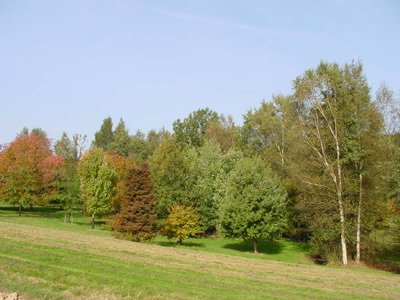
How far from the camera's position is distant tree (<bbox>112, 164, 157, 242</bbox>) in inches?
1179

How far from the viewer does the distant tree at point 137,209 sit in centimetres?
2995

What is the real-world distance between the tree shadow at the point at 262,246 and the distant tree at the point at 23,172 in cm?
2528

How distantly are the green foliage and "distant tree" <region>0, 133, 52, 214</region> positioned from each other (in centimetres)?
873

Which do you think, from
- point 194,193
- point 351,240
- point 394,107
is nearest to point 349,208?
point 351,240

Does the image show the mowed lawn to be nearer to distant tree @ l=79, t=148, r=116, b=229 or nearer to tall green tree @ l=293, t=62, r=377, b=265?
tall green tree @ l=293, t=62, r=377, b=265

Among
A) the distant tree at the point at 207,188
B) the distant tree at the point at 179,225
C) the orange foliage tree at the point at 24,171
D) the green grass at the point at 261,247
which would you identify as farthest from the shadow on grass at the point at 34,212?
the distant tree at the point at 179,225

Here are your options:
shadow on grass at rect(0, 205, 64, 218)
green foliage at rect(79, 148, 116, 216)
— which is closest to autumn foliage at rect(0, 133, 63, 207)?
shadow on grass at rect(0, 205, 64, 218)

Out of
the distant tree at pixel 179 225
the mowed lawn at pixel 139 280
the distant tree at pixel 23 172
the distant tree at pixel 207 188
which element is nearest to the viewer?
the mowed lawn at pixel 139 280

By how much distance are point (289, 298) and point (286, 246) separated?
27.6m

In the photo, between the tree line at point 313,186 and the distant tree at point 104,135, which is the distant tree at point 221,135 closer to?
the tree line at point 313,186

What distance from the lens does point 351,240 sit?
1166 inches

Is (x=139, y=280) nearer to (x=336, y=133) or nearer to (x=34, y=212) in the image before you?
(x=336, y=133)

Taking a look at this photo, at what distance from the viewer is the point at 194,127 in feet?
258

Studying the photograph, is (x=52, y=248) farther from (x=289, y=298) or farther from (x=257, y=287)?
(x=289, y=298)
